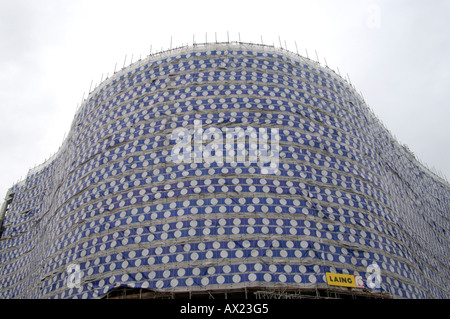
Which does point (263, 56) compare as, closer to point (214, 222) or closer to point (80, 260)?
point (214, 222)

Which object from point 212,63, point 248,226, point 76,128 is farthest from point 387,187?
point 76,128

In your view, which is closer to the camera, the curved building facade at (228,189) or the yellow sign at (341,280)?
the yellow sign at (341,280)

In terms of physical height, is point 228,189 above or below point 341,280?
above

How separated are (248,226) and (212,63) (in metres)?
16.4

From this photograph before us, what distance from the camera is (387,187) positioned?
37.5 m

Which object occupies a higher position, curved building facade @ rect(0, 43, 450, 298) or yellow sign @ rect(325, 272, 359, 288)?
curved building facade @ rect(0, 43, 450, 298)

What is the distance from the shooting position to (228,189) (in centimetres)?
3016

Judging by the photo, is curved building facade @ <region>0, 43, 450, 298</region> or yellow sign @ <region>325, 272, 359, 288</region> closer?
yellow sign @ <region>325, 272, 359, 288</region>

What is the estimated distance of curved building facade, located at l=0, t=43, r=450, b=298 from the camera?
28.0 metres

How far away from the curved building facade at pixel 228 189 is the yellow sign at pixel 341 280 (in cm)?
38

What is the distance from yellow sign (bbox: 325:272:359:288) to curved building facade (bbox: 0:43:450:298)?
0.38 meters

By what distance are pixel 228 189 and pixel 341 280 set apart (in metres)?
9.78

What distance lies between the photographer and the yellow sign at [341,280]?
2734 centimetres
